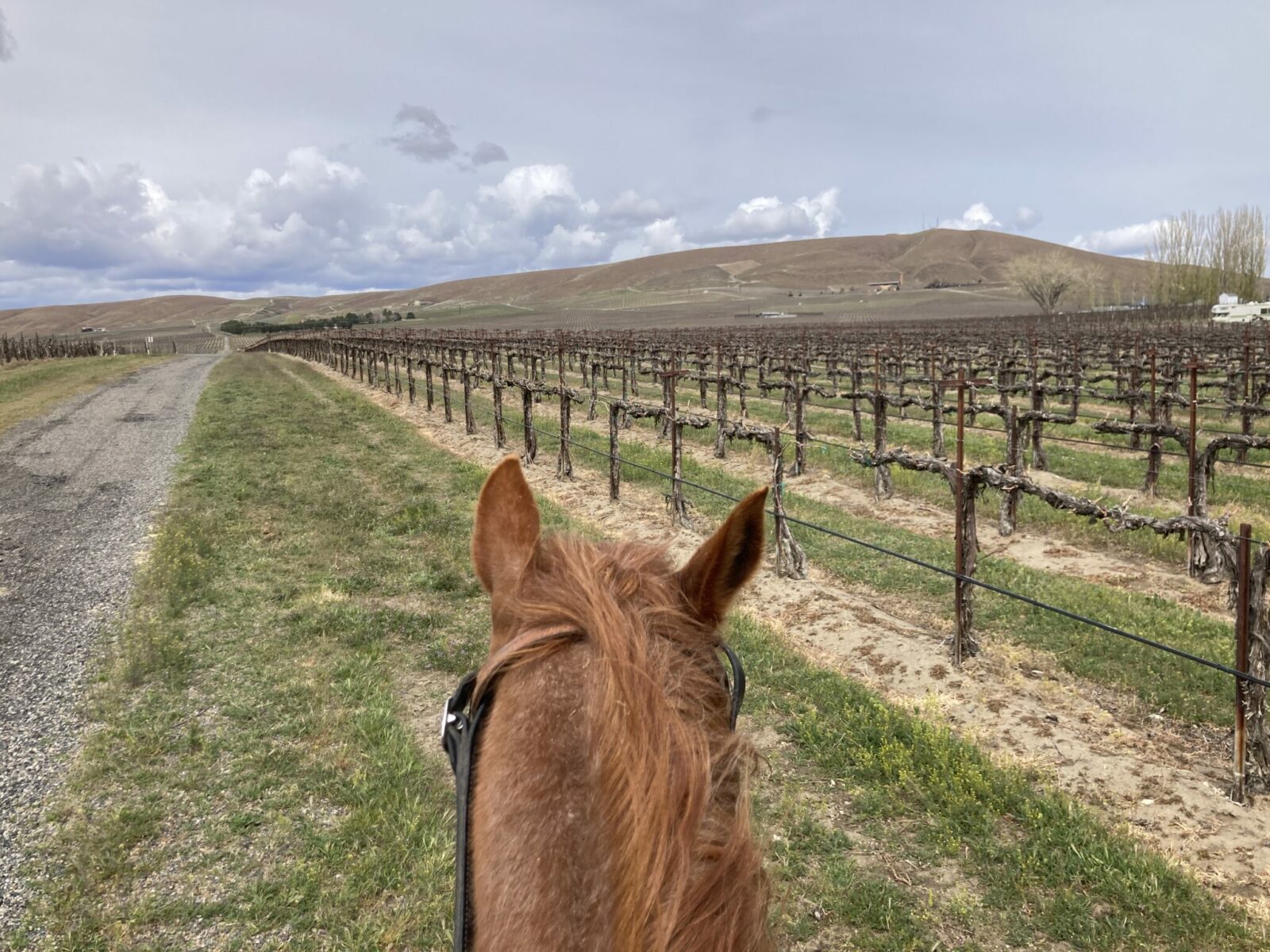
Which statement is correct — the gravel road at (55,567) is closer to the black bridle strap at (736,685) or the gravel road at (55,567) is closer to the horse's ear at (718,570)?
the black bridle strap at (736,685)

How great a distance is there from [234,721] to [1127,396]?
16024 mm

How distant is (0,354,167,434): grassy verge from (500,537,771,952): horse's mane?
23.4 meters

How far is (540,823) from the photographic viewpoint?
1.04 meters

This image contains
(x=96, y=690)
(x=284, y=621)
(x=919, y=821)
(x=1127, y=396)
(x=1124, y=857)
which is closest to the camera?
(x=1124, y=857)

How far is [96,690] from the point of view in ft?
18.6

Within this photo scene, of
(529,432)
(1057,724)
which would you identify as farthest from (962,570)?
(529,432)

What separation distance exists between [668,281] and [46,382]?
12479 cm

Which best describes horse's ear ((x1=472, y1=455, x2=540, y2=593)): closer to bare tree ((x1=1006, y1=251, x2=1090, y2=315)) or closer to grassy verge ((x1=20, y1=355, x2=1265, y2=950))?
grassy verge ((x1=20, y1=355, x2=1265, y2=950))

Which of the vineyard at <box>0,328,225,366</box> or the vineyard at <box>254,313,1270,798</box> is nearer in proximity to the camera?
the vineyard at <box>254,313,1270,798</box>

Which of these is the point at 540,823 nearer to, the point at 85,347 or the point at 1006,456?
the point at 1006,456

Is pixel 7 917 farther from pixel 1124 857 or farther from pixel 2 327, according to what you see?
pixel 2 327

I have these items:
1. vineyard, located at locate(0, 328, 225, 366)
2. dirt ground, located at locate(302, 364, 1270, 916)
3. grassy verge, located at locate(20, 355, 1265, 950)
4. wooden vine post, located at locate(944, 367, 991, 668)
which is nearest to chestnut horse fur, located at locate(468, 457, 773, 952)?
dirt ground, located at locate(302, 364, 1270, 916)

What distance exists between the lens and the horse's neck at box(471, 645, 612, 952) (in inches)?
37.4

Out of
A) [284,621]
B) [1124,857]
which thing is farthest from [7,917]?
[1124,857]
